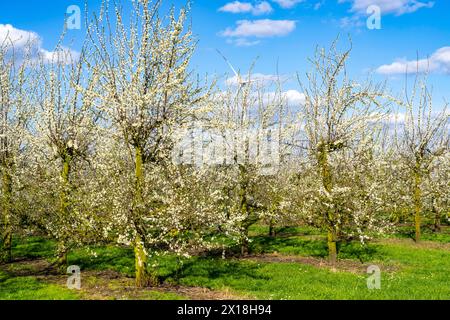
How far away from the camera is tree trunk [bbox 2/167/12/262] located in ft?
53.3

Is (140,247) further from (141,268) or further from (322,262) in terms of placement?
(322,262)

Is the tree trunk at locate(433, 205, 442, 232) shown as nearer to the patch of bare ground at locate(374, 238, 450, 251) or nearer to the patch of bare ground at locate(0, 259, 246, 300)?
the patch of bare ground at locate(374, 238, 450, 251)

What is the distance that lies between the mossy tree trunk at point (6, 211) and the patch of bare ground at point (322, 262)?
33.5 ft

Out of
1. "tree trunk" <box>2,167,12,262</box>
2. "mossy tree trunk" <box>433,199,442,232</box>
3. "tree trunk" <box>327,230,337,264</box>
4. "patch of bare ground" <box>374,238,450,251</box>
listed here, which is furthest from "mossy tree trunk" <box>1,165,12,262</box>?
"mossy tree trunk" <box>433,199,442,232</box>

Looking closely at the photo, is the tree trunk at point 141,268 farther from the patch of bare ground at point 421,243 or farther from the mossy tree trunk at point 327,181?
the patch of bare ground at point 421,243

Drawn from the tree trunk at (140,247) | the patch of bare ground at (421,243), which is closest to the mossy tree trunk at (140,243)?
the tree trunk at (140,247)

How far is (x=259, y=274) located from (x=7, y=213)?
9.93 m

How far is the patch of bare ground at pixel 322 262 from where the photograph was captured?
56.2 ft

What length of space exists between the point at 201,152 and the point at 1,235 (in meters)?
9.20

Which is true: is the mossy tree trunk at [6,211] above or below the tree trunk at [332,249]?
above

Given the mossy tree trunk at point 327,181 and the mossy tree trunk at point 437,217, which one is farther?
the mossy tree trunk at point 437,217

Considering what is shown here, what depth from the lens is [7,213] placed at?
1633cm

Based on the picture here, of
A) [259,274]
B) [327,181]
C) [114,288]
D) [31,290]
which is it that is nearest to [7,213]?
[31,290]

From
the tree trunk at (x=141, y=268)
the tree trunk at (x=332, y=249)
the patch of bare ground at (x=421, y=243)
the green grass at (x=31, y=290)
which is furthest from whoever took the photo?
the patch of bare ground at (x=421, y=243)
